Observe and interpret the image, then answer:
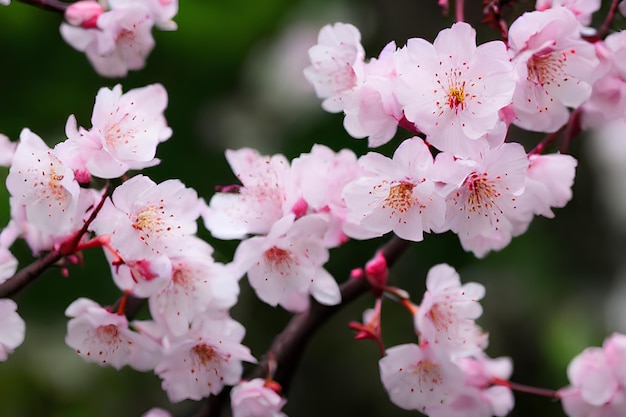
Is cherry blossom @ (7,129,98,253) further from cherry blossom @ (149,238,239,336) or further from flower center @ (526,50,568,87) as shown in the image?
flower center @ (526,50,568,87)

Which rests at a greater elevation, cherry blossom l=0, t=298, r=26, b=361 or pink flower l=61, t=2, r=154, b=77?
pink flower l=61, t=2, r=154, b=77

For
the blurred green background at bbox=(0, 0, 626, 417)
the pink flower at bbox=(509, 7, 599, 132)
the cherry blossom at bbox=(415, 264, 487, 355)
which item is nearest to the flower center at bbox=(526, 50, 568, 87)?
the pink flower at bbox=(509, 7, 599, 132)

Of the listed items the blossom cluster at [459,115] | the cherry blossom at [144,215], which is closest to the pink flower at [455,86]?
the blossom cluster at [459,115]

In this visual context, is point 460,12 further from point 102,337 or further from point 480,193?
point 102,337

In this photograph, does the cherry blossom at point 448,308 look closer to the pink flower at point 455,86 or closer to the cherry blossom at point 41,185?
the pink flower at point 455,86

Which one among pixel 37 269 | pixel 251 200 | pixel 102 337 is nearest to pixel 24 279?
pixel 37 269

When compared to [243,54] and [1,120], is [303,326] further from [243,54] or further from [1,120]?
[243,54]

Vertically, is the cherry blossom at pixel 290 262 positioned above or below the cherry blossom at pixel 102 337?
above
